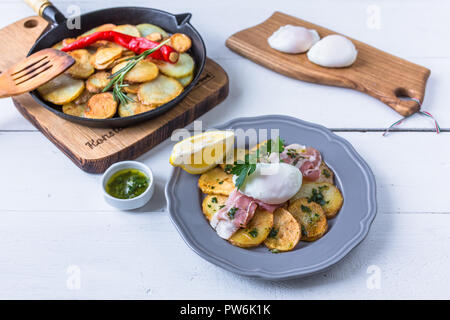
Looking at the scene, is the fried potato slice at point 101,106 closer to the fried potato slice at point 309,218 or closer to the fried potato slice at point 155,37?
the fried potato slice at point 155,37

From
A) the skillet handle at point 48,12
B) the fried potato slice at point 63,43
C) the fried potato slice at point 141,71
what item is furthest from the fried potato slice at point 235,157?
the skillet handle at point 48,12

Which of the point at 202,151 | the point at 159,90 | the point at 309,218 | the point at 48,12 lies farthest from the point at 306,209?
the point at 48,12

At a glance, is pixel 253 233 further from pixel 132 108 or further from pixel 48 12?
pixel 48 12

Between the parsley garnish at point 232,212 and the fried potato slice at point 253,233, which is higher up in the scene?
the parsley garnish at point 232,212

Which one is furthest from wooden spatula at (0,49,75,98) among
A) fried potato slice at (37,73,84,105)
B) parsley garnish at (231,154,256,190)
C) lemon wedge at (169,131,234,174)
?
parsley garnish at (231,154,256,190)

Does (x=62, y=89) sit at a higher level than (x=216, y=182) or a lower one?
higher

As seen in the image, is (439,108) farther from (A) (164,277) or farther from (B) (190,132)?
(A) (164,277)

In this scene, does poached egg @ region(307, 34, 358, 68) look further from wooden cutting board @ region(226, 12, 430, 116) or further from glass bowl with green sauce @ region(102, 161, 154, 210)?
glass bowl with green sauce @ region(102, 161, 154, 210)
